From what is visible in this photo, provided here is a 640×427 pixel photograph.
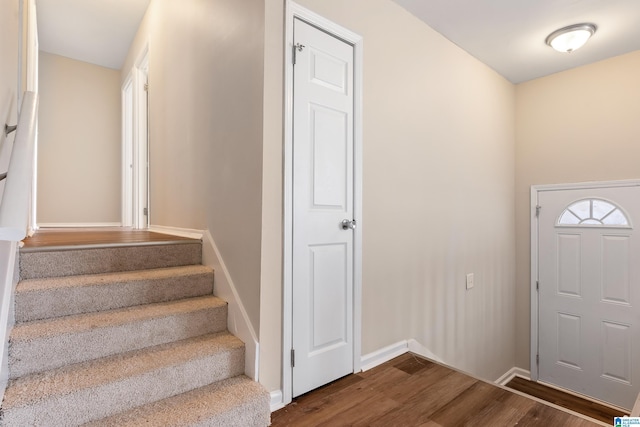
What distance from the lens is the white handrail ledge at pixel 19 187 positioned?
0.84 m

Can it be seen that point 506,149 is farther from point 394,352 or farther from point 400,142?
point 394,352

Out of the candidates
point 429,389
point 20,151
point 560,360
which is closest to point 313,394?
point 429,389

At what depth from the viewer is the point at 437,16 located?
2.52 m

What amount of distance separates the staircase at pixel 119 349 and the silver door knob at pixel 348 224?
85 cm

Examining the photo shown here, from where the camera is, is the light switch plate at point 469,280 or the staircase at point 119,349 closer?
the staircase at point 119,349

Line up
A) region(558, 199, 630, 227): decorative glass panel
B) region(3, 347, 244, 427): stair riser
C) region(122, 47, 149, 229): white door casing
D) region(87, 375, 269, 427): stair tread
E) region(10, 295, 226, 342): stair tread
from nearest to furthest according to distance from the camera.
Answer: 1. region(3, 347, 244, 427): stair riser
2. region(87, 375, 269, 427): stair tread
3. region(10, 295, 226, 342): stair tread
4. region(558, 199, 630, 227): decorative glass panel
5. region(122, 47, 149, 229): white door casing

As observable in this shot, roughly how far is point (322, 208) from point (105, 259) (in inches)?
52.3

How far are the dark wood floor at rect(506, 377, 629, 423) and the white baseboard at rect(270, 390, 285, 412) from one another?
3029 millimetres

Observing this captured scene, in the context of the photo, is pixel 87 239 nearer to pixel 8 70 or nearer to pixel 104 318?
pixel 104 318

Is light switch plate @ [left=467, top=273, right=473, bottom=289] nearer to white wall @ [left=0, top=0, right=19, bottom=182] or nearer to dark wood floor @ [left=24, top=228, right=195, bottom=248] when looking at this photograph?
dark wood floor @ [left=24, top=228, right=195, bottom=248]

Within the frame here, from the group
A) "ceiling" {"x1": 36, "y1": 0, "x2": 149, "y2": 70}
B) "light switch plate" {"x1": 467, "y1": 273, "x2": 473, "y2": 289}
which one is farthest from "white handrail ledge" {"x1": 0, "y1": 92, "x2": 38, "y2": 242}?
"light switch plate" {"x1": 467, "y1": 273, "x2": 473, "y2": 289}

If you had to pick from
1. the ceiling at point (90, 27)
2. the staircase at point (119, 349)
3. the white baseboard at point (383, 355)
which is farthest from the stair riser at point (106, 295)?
the ceiling at point (90, 27)

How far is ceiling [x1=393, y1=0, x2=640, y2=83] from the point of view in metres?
2.38

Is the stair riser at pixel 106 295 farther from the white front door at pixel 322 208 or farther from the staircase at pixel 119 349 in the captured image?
the white front door at pixel 322 208
